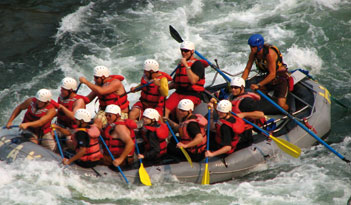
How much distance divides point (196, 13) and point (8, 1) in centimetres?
598

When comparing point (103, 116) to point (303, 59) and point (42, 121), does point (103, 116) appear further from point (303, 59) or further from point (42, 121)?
point (303, 59)

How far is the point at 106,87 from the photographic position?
7.60 m

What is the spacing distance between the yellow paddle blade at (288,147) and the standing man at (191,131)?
113cm

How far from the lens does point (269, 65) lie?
27.3ft

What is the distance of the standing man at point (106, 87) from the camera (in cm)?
755

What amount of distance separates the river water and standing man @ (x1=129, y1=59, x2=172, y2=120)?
1338 mm

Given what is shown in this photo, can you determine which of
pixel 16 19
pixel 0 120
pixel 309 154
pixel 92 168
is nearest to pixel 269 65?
pixel 309 154

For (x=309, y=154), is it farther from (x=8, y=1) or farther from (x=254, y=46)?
(x=8, y=1)

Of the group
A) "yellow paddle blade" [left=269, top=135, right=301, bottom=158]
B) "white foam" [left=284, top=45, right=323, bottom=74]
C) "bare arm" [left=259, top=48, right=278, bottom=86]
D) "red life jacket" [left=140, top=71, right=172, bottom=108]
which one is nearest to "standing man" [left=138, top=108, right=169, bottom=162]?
"red life jacket" [left=140, top=71, right=172, bottom=108]

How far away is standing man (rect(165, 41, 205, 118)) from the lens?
7789 mm

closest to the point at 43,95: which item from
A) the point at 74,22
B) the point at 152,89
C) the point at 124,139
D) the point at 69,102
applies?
the point at 69,102

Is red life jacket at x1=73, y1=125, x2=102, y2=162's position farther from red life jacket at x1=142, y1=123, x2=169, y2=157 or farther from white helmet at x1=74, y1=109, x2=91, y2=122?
red life jacket at x1=142, y1=123, x2=169, y2=157

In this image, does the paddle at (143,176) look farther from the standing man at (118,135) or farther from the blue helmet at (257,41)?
the blue helmet at (257,41)

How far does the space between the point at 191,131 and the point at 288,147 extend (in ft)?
5.27
